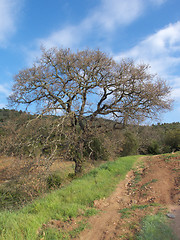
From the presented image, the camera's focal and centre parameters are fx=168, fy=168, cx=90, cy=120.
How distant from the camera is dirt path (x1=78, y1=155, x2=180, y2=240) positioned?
3469 mm

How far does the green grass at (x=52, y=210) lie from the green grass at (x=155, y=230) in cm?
157

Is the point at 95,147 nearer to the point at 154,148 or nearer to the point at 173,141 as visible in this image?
the point at 154,148

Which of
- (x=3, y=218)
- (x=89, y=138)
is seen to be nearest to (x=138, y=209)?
(x=3, y=218)

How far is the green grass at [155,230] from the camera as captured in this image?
3.00 meters

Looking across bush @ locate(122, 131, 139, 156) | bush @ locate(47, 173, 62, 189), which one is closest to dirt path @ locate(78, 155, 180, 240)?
bush @ locate(47, 173, 62, 189)

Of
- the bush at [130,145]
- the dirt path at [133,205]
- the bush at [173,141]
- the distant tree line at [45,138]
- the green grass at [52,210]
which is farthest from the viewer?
the bush at [173,141]

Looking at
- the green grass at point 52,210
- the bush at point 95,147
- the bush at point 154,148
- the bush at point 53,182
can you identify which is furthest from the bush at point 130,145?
the green grass at point 52,210

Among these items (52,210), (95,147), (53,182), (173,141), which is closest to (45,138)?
(53,182)

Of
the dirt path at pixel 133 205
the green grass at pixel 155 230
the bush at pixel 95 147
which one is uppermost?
the bush at pixel 95 147

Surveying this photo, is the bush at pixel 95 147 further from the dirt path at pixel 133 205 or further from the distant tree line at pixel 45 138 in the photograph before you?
the dirt path at pixel 133 205

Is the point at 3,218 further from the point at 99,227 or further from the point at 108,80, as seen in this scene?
the point at 108,80

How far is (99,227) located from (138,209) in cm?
142

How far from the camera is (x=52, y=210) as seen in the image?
4.29m

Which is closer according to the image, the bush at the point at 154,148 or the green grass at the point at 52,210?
the green grass at the point at 52,210
